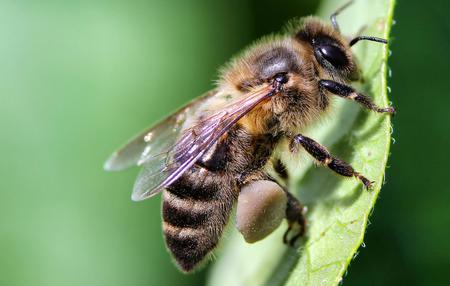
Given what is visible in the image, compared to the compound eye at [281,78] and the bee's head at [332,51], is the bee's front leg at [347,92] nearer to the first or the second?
the bee's head at [332,51]

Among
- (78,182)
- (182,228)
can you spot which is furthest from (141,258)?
(182,228)

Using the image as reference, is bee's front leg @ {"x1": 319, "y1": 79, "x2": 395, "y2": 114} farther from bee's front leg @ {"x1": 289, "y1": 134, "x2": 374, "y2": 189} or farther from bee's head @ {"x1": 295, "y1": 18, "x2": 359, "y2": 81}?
bee's front leg @ {"x1": 289, "y1": 134, "x2": 374, "y2": 189}

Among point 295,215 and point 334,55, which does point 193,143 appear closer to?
point 295,215

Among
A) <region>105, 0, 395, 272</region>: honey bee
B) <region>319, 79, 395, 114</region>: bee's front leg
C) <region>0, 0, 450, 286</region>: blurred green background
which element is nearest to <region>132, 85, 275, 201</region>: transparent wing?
<region>105, 0, 395, 272</region>: honey bee

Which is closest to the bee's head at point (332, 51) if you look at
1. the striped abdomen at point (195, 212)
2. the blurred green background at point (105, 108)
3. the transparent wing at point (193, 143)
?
the transparent wing at point (193, 143)

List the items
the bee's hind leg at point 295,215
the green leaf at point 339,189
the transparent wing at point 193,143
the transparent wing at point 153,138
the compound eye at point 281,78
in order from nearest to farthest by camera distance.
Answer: the green leaf at point 339,189
the transparent wing at point 193,143
the compound eye at point 281,78
the bee's hind leg at point 295,215
the transparent wing at point 153,138

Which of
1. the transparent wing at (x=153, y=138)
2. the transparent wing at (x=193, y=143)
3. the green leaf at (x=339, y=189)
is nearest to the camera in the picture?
the green leaf at (x=339, y=189)
